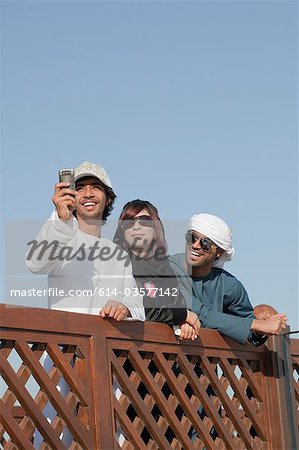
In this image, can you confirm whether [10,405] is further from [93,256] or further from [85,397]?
[93,256]

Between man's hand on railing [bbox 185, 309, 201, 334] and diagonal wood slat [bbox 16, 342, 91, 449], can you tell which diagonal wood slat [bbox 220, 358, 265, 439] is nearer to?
man's hand on railing [bbox 185, 309, 201, 334]

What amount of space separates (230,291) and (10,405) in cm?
202

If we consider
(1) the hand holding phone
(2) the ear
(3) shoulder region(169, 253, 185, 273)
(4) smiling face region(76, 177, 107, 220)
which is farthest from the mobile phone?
(2) the ear

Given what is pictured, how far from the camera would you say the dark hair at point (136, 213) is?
5.36 m

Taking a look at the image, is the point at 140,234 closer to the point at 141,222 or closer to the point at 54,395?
the point at 141,222

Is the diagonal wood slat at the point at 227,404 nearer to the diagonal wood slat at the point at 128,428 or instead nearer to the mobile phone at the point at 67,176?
the diagonal wood slat at the point at 128,428

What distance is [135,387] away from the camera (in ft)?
16.1

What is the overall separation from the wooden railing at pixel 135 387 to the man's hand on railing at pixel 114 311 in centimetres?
5

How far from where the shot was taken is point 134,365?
16.3ft

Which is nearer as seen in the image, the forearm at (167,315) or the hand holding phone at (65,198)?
the hand holding phone at (65,198)

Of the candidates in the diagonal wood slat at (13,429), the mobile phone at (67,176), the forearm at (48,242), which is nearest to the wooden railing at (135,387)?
the diagonal wood slat at (13,429)

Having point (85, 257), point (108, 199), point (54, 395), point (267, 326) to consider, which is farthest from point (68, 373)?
point (267, 326)

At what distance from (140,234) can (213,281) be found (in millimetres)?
690

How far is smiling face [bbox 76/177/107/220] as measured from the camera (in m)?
5.35
